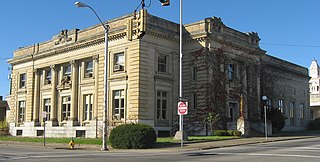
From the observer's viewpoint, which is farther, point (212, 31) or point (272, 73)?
point (272, 73)

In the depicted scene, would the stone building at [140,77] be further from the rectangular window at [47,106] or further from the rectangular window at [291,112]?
the rectangular window at [291,112]

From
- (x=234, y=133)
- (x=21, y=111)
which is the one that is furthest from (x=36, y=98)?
(x=234, y=133)

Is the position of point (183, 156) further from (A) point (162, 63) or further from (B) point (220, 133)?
(A) point (162, 63)

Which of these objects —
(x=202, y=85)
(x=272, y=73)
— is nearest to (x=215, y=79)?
(x=202, y=85)

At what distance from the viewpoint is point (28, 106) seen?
49.2 m

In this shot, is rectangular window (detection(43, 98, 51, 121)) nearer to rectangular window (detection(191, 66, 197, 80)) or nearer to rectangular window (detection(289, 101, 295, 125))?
rectangular window (detection(191, 66, 197, 80))

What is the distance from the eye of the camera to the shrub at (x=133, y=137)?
2594 cm

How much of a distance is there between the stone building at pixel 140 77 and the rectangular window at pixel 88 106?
0.11 metres

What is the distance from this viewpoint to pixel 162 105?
38.5 meters

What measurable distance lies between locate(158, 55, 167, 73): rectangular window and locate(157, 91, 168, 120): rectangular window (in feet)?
7.48

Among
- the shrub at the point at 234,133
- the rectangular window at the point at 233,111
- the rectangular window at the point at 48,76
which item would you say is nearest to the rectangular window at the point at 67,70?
the rectangular window at the point at 48,76

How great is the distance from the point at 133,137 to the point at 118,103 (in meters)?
12.5

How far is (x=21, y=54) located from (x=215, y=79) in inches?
1089

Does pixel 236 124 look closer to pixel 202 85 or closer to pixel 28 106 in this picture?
pixel 202 85
